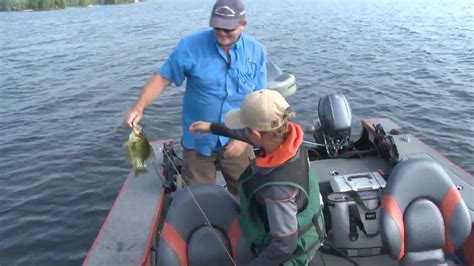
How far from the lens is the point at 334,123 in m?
5.27

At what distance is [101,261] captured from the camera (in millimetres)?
3543

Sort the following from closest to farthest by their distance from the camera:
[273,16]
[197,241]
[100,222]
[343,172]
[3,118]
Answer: [197,241] → [343,172] → [100,222] → [3,118] → [273,16]

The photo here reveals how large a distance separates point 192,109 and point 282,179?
151cm

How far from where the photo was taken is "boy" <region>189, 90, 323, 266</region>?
2.36 metres

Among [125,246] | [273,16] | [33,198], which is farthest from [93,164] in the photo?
[273,16]

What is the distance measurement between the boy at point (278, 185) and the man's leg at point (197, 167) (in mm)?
1240

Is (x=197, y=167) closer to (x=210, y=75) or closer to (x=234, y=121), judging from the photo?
(x=210, y=75)

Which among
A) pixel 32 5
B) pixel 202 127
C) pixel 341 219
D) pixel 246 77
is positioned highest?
pixel 32 5

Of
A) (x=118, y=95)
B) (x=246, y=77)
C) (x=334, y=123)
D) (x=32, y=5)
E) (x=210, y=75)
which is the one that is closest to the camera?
(x=210, y=75)

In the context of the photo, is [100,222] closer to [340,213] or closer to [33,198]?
[33,198]

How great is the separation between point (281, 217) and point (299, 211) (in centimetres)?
20

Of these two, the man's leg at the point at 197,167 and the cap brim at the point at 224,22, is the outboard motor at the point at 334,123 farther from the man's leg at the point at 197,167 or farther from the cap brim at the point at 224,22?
the cap brim at the point at 224,22

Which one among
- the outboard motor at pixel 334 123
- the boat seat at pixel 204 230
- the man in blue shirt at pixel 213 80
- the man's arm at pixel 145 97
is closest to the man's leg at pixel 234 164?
the man in blue shirt at pixel 213 80

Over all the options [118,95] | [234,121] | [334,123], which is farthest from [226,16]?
[118,95]
